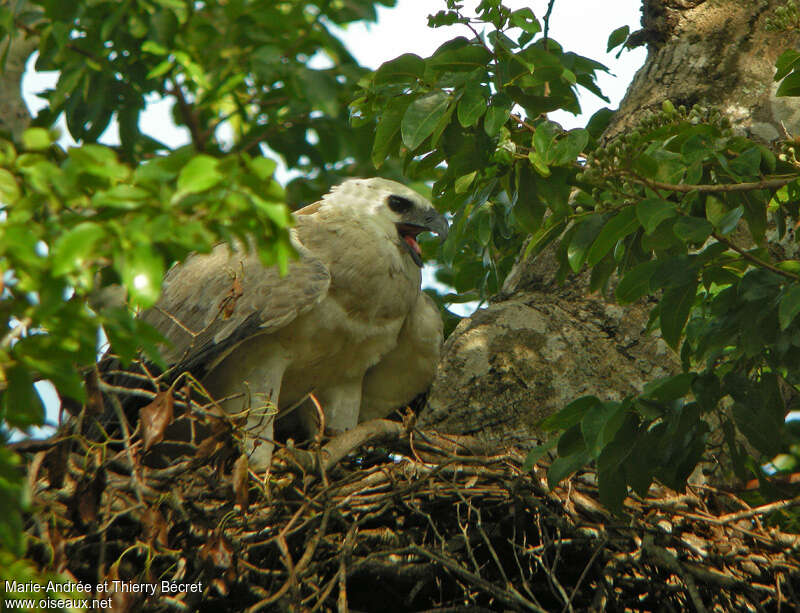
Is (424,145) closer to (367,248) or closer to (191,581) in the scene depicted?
(367,248)

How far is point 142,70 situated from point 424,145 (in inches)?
48.1

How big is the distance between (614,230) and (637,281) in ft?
0.59

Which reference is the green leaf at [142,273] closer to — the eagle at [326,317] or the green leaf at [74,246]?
the green leaf at [74,246]

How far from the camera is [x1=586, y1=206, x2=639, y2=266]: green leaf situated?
105 inches

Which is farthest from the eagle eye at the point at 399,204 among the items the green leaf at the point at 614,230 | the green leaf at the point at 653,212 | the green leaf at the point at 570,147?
the green leaf at the point at 653,212

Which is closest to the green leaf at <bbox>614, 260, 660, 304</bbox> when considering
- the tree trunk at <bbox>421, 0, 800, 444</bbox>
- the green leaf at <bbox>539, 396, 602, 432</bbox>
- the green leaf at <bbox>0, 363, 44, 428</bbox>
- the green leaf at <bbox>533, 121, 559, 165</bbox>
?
the green leaf at <bbox>539, 396, 602, 432</bbox>

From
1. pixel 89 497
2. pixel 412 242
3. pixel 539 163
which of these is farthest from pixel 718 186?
pixel 89 497

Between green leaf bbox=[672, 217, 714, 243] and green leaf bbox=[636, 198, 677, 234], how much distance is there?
0.15 feet

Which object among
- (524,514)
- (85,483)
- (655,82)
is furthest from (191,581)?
(655,82)

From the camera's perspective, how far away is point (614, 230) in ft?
8.86

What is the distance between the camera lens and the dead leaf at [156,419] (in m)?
2.35

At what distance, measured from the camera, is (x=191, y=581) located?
251cm

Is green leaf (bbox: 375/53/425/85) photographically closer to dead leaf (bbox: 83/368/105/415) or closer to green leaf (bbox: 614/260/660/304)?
green leaf (bbox: 614/260/660/304)

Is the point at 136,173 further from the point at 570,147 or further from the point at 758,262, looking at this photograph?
the point at 758,262
